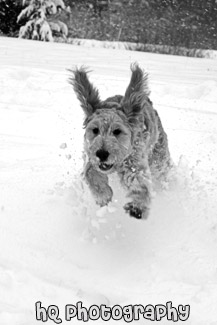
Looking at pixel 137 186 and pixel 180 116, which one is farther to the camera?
pixel 180 116

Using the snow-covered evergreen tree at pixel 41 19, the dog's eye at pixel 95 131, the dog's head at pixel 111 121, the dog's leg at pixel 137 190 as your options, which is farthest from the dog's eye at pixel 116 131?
the snow-covered evergreen tree at pixel 41 19

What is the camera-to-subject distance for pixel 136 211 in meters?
4.91

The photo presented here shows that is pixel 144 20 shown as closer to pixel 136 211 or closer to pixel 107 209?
pixel 107 209

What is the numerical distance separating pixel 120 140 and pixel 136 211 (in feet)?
2.47

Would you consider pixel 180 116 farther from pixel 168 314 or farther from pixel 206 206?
pixel 168 314

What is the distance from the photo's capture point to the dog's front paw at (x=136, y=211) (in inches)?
193

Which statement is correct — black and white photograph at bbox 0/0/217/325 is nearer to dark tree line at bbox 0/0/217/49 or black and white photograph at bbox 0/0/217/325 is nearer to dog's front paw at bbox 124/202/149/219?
dog's front paw at bbox 124/202/149/219

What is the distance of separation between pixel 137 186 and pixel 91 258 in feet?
3.02

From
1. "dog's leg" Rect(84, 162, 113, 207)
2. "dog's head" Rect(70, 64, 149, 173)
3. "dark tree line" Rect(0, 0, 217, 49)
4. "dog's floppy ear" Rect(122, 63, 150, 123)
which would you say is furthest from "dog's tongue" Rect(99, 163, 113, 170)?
"dark tree line" Rect(0, 0, 217, 49)

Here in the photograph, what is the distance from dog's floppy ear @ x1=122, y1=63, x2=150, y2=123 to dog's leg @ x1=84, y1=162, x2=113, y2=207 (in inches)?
26.9

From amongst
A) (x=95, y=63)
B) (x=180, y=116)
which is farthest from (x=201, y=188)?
(x=95, y=63)

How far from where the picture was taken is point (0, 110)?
9.21m

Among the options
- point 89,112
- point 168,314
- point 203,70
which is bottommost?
point 168,314

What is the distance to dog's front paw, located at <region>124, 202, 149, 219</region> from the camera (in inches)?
193
